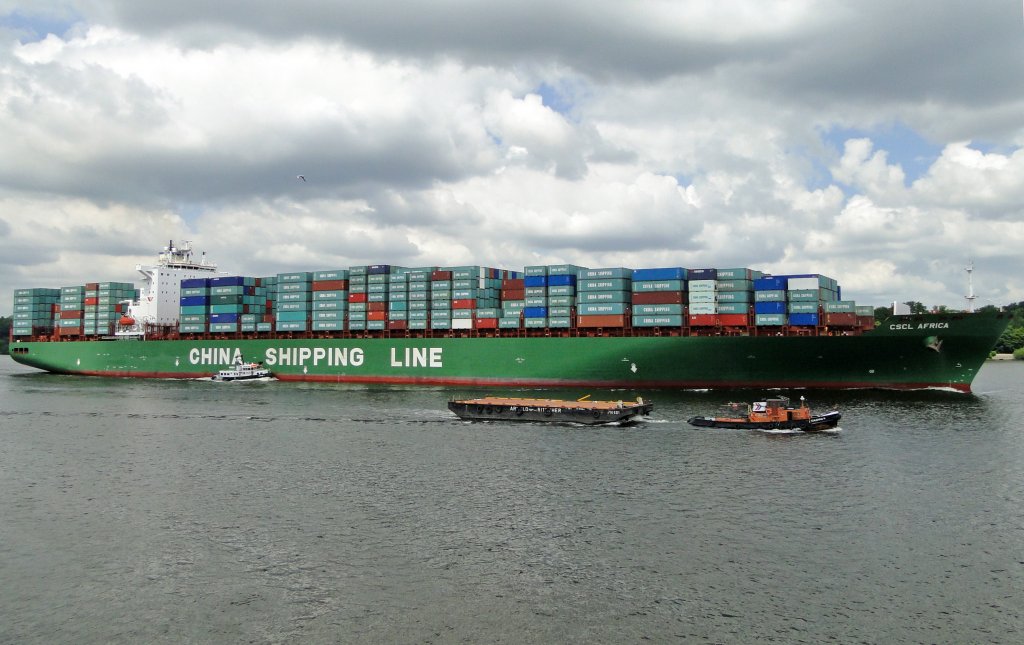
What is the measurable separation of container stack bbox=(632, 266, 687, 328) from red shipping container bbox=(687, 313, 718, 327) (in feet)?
3.01

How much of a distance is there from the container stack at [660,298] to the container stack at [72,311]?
7354cm

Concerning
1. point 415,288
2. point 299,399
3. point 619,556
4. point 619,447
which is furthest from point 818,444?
point 415,288

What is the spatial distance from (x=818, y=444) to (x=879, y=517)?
13012mm

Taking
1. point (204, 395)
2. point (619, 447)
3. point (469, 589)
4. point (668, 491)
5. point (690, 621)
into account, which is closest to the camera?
point (690, 621)

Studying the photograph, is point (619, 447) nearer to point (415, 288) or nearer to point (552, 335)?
point (552, 335)

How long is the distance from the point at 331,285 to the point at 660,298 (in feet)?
118

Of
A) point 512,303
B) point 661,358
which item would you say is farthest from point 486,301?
point 661,358

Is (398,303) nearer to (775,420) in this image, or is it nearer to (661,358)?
(661,358)

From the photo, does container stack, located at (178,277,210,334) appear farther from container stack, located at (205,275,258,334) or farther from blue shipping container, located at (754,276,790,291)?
blue shipping container, located at (754,276,790,291)

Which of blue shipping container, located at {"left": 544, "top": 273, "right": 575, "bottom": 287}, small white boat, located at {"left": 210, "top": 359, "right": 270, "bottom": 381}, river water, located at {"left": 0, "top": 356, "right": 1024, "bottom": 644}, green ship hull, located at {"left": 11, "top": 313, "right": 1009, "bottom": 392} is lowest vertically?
river water, located at {"left": 0, "top": 356, "right": 1024, "bottom": 644}

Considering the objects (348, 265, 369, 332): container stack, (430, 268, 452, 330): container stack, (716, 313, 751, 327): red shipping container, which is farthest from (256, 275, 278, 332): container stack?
(716, 313, 751, 327): red shipping container

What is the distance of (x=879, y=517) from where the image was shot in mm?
22812

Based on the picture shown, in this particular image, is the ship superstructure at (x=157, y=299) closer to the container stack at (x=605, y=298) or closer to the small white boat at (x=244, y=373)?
the small white boat at (x=244, y=373)

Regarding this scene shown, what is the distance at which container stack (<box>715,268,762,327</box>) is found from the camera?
58.6 metres
